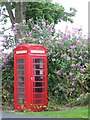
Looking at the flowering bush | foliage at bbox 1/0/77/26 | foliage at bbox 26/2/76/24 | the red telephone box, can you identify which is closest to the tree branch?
foliage at bbox 1/0/77/26

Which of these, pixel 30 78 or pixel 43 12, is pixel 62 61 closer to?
pixel 30 78

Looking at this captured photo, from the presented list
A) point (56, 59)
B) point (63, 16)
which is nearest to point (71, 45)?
point (56, 59)

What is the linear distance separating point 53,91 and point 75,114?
273 centimetres

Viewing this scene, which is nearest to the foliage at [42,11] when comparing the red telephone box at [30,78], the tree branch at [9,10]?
the tree branch at [9,10]

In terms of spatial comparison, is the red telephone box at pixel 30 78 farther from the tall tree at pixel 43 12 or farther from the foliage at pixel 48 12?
the foliage at pixel 48 12

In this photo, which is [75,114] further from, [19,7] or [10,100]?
[19,7]

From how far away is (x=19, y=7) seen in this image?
1791 cm

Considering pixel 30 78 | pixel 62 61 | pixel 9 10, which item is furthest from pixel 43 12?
pixel 30 78

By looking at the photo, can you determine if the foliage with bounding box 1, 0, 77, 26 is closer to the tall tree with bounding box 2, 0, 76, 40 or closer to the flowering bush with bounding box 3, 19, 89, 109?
the tall tree with bounding box 2, 0, 76, 40

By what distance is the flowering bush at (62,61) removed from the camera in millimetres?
12125

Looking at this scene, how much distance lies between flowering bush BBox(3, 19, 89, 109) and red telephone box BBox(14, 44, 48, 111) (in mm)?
876

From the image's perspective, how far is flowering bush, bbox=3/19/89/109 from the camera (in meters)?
12.1

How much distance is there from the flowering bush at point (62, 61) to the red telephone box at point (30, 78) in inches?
34.5

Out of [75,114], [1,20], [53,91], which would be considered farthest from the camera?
[1,20]
